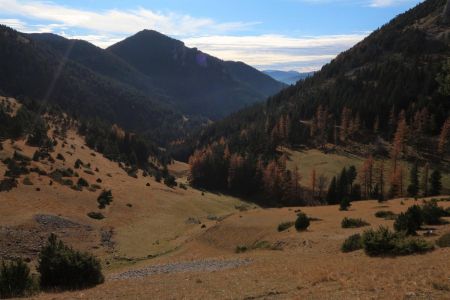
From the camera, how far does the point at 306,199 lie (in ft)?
398

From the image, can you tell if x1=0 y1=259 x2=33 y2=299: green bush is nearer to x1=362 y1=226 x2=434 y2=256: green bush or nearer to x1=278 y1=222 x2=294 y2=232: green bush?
x1=362 y1=226 x2=434 y2=256: green bush

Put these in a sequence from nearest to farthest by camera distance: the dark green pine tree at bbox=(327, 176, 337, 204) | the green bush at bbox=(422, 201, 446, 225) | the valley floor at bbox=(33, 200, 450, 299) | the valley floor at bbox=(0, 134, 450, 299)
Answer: the valley floor at bbox=(33, 200, 450, 299) < the valley floor at bbox=(0, 134, 450, 299) < the green bush at bbox=(422, 201, 446, 225) < the dark green pine tree at bbox=(327, 176, 337, 204)

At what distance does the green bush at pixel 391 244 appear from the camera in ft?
86.6

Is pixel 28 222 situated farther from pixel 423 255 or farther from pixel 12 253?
pixel 423 255

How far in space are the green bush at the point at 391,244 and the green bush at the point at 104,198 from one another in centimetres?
5797

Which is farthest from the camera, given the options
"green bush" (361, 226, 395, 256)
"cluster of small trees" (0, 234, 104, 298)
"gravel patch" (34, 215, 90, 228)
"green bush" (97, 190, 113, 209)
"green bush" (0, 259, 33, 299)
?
"green bush" (97, 190, 113, 209)

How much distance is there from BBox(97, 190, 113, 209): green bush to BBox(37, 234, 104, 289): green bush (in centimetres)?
5146

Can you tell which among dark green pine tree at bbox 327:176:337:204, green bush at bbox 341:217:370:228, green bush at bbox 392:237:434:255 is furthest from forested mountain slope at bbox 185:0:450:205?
green bush at bbox 392:237:434:255

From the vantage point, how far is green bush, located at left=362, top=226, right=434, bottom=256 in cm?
2641

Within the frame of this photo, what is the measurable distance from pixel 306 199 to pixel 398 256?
96.8m

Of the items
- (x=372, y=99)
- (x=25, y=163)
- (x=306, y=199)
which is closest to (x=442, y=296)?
(x=25, y=163)

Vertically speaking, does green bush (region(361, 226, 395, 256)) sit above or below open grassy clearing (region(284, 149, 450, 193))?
above

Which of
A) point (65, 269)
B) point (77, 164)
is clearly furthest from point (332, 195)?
point (65, 269)

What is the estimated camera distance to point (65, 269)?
2542 cm
